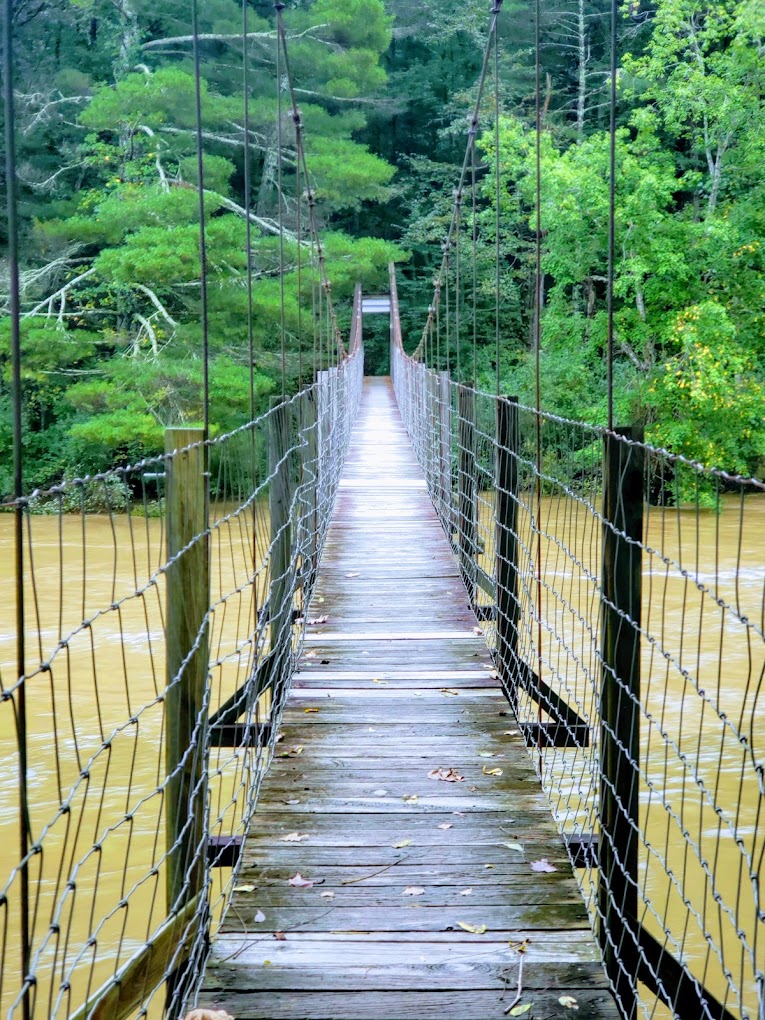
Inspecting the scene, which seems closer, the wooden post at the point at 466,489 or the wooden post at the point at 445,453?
the wooden post at the point at 466,489

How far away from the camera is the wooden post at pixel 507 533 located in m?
3.25

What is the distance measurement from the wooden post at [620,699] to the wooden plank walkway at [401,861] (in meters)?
0.07

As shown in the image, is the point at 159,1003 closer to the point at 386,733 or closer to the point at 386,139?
the point at 386,733

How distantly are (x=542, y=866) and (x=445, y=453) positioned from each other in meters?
3.62

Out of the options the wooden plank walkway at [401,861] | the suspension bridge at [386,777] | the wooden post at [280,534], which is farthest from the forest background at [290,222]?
the wooden plank walkway at [401,861]

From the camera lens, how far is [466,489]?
15.3 ft

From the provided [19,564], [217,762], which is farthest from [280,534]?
[19,564]

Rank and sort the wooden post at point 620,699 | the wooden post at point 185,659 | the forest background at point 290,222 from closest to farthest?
1. the wooden post at point 185,659
2. the wooden post at point 620,699
3. the forest background at point 290,222

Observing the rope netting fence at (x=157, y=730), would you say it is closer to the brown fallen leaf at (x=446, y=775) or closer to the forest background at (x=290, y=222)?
the brown fallen leaf at (x=446, y=775)

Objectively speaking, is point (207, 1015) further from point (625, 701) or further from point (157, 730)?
point (157, 730)

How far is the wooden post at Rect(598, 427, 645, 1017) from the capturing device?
71.0 inches

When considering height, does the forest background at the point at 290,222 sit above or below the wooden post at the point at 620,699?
above

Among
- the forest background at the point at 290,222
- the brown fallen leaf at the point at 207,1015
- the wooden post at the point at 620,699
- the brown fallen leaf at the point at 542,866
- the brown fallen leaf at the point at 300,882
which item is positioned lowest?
the brown fallen leaf at the point at 300,882

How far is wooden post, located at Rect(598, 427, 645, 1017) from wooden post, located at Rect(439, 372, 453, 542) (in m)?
3.01
